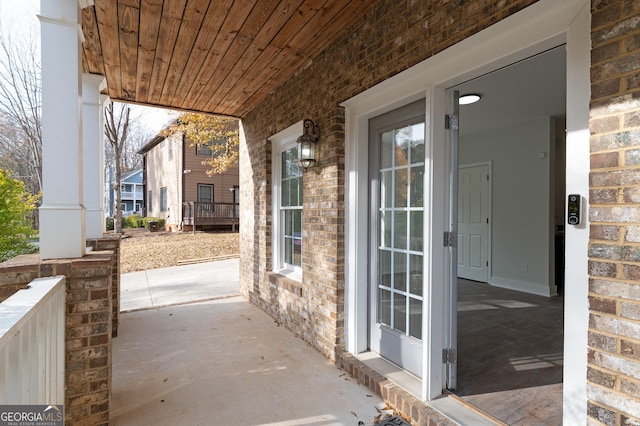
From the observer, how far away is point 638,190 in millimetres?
1285

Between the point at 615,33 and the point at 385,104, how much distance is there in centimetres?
148

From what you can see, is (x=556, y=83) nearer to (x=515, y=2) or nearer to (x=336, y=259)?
(x=515, y=2)

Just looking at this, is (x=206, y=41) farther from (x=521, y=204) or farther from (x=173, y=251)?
(x=173, y=251)

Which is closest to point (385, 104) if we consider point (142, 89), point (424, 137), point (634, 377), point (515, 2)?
point (424, 137)

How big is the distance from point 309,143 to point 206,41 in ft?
4.10

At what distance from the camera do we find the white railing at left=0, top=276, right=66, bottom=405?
1127 mm

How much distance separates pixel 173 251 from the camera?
32.8 feet

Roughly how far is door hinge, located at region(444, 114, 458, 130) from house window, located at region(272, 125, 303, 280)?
1.90m

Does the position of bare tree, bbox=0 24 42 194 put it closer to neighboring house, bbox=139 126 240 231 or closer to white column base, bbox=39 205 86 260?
neighboring house, bbox=139 126 240 231

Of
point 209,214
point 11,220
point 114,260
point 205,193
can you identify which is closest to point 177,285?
point 11,220

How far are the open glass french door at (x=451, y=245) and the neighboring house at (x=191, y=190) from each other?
13343mm

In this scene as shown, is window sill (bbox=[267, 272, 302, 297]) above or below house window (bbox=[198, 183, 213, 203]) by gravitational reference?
below

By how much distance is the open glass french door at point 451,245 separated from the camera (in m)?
2.31

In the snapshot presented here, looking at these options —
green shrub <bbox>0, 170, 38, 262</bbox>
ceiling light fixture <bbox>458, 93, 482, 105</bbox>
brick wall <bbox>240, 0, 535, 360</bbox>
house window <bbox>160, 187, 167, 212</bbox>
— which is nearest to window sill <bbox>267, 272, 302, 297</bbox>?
brick wall <bbox>240, 0, 535, 360</bbox>
